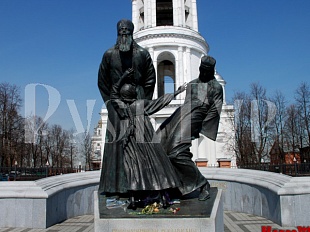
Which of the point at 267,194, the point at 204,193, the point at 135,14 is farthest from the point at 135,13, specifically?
the point at 204,193

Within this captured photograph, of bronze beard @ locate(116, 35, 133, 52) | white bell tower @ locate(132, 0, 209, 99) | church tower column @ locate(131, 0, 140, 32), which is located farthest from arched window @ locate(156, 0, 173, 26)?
bronze beard @ locate(116, 35, 133, 52)

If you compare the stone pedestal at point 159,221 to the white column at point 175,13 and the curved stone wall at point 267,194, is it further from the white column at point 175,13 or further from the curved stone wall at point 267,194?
the white column at point 175,13

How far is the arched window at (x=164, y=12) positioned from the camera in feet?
145

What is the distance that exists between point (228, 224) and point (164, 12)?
131ft

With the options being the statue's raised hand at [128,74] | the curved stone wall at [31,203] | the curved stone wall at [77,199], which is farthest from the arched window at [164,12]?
the statue's raised hand at [128,74]

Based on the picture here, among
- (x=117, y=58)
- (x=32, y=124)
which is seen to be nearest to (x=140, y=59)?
(x=117, y=58)

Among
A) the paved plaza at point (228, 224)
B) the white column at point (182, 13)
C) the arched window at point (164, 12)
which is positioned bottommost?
the paved plaza at point (228, 224)

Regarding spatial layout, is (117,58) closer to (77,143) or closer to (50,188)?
(50,188)

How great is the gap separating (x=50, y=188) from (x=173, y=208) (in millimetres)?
4734

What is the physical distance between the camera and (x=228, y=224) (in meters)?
9.03

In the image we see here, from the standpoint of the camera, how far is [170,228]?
5.08 meters

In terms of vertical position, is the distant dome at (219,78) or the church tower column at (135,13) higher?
the church tower column at (135,13)

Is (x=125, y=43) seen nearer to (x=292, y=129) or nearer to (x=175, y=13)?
(x=292, y=129)

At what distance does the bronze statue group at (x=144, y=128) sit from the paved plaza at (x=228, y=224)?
310 centimetres
